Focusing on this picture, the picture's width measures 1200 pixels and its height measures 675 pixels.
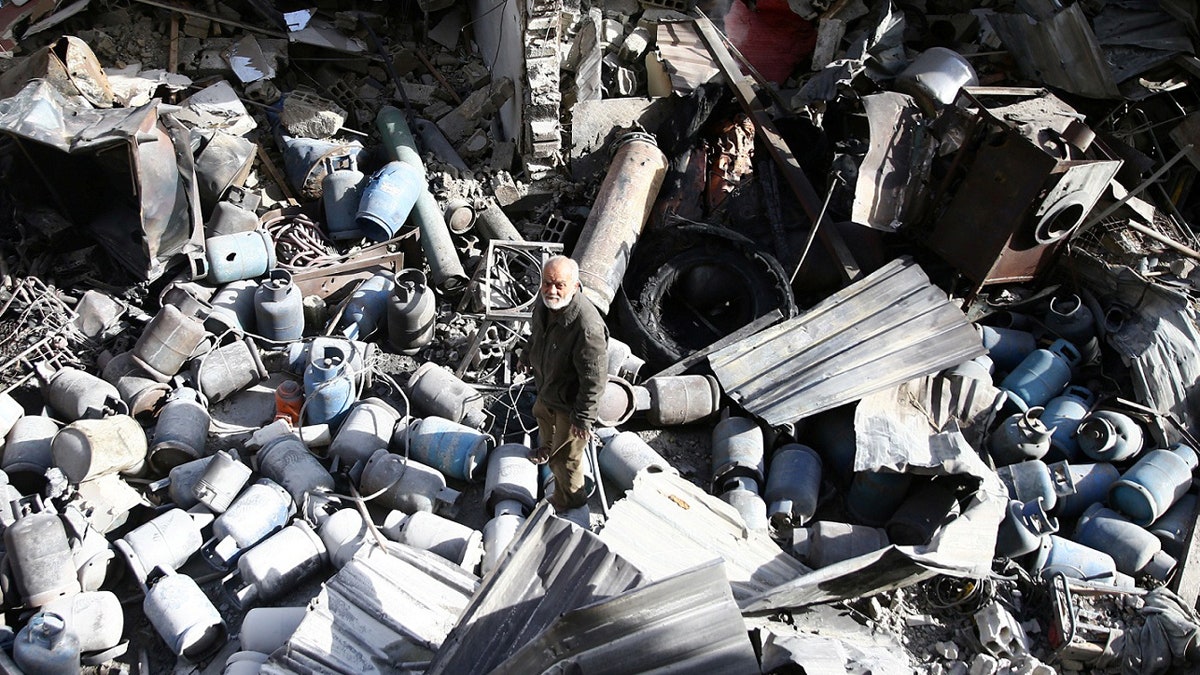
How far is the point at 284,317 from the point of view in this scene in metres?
6.14

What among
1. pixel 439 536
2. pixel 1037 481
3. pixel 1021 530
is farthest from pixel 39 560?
pixel 1037 481

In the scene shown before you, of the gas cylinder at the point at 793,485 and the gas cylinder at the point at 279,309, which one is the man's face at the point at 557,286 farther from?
the gas cylinder at the point at 279,309

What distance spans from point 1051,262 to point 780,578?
377 centimetres

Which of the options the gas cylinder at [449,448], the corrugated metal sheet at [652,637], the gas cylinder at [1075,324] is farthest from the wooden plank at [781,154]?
the corrugated metal sheet at [652,637]

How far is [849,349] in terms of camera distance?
6.00 meters

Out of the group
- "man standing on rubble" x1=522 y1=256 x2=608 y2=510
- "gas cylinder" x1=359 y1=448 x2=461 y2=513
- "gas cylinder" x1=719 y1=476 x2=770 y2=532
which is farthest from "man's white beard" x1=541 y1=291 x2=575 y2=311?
"gas cylinder" x1=719 y1=476 x2=770 y2=532

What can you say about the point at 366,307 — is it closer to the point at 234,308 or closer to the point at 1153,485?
the point at 234,308

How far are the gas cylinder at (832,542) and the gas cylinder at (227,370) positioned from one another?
12.7 ft

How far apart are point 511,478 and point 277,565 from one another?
1.39m

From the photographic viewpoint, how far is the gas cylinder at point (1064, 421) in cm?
591

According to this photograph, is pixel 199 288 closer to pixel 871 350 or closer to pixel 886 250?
pixel 871 350

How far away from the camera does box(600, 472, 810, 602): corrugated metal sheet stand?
14.6 feet

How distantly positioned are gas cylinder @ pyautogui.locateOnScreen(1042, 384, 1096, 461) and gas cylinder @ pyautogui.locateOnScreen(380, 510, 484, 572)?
403cm

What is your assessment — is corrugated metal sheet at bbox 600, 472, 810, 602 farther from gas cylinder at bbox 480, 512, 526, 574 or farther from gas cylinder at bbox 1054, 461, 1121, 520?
gas cylinder at bbox 1054, 461, 1121, 520
